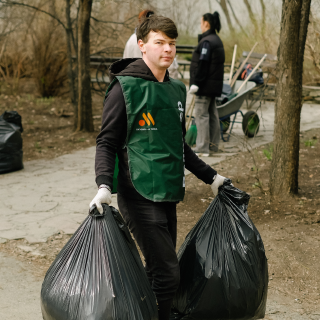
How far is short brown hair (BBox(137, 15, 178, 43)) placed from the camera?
1.97 m

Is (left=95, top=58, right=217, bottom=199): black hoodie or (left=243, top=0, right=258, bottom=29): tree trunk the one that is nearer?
(left=95, top=58, right=217, bottom=199): black hoodie

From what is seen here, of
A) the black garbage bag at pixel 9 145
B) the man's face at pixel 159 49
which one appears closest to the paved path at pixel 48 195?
the black garbage bag at pixel 9 145

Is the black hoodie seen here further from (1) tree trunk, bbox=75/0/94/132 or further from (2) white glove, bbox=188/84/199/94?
(1) tree trunk, bbox=75/0/94/132

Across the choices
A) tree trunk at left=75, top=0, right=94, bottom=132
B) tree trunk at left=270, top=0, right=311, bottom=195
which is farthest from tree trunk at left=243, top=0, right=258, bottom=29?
tree trunk at left=270, top=0, right=311, bottom=195

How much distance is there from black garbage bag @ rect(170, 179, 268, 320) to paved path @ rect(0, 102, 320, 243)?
180 cm

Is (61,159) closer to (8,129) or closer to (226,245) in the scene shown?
(8,129)

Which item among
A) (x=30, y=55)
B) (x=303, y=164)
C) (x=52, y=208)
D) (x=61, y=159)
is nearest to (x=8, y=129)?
(x=61, y=159)

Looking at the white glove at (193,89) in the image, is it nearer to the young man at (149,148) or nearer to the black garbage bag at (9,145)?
the black garbage bag at (9,145)

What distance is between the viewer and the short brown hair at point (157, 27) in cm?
197

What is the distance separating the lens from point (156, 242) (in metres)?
1.96

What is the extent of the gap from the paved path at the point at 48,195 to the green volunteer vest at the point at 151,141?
2058mm

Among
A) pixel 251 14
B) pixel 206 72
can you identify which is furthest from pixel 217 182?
pixel 251 14

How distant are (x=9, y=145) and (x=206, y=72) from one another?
274 centimetres

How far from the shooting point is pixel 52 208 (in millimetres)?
4449
